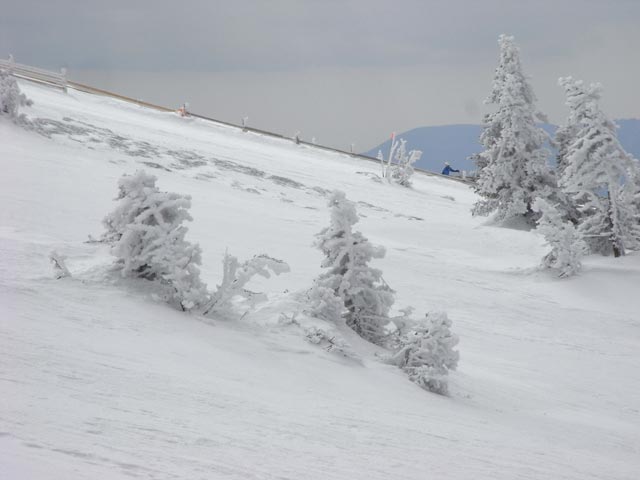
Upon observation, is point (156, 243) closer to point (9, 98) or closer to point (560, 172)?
point (9, 98)

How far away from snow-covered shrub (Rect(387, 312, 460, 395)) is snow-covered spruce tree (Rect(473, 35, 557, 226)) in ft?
55.6

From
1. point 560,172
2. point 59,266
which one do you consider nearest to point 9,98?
point 59,266

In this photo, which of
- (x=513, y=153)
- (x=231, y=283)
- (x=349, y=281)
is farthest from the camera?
(x=513, y=153)

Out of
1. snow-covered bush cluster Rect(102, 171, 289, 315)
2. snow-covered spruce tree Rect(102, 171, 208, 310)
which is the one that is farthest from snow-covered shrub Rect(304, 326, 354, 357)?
snow-covered spruce tree Rect(102, 171, 208, 310)

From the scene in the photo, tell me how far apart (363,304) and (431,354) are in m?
1.34

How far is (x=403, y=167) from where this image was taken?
31.8m

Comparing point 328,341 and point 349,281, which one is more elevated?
point 349,281

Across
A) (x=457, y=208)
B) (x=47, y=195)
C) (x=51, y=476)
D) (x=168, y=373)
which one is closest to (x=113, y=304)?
(x=168, y=373)

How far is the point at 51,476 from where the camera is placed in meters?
2.92

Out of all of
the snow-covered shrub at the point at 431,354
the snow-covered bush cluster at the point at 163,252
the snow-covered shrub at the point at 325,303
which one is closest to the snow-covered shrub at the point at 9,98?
the snow-covered bush cluster at the point at 163,252

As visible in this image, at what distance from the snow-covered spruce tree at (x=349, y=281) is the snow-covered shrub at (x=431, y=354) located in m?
0.87

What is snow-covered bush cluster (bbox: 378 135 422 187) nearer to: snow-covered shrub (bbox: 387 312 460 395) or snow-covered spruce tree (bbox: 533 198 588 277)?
snow-covered spruce tree (bbox: 533 198 588 277)

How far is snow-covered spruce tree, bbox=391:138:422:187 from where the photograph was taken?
31266 millimetres

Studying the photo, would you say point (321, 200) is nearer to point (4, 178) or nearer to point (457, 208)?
point (457, 208)
